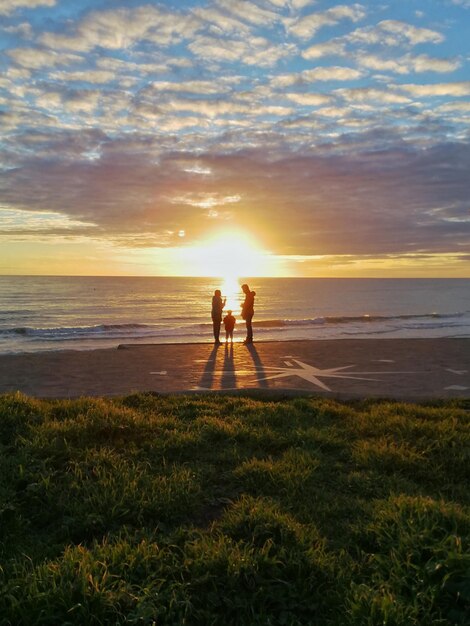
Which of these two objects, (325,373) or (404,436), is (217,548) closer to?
(404,436)

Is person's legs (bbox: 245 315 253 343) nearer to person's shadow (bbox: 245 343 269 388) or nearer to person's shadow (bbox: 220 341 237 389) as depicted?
person's shadow (bbox: 245 343 269 388)

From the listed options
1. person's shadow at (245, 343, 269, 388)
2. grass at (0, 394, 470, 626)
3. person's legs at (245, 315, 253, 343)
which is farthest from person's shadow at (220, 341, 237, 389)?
grass at (0, 394, 470, 626)

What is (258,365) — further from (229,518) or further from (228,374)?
(229,518)

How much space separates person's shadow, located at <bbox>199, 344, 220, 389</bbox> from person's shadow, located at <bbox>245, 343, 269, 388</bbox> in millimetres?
1111

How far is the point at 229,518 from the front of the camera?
4094 millimetres

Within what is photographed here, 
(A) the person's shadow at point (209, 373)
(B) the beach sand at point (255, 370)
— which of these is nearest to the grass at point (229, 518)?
(B) the beach sand at point (255, 370)

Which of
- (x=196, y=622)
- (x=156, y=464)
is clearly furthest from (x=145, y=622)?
(x=156, y=464)

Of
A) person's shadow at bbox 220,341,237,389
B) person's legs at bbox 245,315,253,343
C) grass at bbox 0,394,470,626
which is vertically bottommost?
person's shadow at bbox 220,341,237,389

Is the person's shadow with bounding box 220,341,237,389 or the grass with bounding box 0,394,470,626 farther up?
the grass with bounding box 0,394,470,626

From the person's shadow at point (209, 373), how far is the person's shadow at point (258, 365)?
111cm

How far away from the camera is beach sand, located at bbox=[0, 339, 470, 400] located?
10461 millimetres

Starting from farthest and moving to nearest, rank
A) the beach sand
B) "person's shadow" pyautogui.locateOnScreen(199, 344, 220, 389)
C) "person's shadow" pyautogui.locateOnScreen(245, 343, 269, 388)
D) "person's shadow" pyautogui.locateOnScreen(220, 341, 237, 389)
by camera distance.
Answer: "person's shadow" pyautogui.locateOnScreen(245, 343, 269, 388) < "person's shadow" pyautogui.locateOnScreen(199, 344, 220, 389) < "person's shadow" pyautogui.locateOnScreen(220, 341, 237, 389) < the beach sand

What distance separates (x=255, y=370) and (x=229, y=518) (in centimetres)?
905

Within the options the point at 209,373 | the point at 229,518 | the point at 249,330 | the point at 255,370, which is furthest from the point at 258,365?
the point at 229,518
